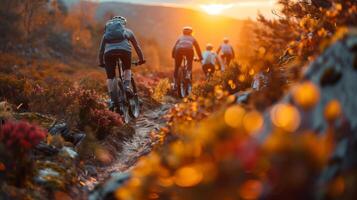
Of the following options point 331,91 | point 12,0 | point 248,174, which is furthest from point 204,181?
point 12,0

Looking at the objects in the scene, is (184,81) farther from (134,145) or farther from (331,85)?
(331,85)

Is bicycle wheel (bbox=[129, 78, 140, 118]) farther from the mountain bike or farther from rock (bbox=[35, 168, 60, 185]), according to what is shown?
rock (bbox=[35, 168, 60, 185])

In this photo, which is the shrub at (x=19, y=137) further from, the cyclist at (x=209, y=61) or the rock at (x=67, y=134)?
the cyclist at (x=209, y=61)

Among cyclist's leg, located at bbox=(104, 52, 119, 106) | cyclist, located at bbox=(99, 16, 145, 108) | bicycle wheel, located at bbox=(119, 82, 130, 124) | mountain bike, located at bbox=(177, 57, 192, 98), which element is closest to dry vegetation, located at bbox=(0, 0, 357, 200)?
cyclist's leg, located at bbox=(104, 52, 119, 106)

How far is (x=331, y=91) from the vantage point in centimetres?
403

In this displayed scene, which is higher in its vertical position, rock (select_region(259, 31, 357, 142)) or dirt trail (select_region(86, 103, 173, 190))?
rock (select_region(259, 31, 357, 142))

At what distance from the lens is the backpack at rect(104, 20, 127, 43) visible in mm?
12062

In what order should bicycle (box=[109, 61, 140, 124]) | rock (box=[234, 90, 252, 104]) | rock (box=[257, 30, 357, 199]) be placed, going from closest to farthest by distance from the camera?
rock (box=[257, 30, 357, 199]) < rock (box=[234, 90, 252, 104]) < bicycle (box=[109, 61, 140, 124])

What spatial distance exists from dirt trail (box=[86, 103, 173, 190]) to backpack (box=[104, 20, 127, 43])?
2.05m

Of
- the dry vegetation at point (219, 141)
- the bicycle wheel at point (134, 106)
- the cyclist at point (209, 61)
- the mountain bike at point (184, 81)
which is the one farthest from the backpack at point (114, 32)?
the cyclist at point (209, 61)

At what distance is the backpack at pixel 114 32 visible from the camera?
39.6ft

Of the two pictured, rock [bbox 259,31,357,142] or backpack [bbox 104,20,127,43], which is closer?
rock [bbox 259,31,357,142]

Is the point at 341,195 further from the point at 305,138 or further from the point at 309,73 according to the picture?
the point at 309,73

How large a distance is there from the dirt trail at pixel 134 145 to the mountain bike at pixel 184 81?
6.52 feet
